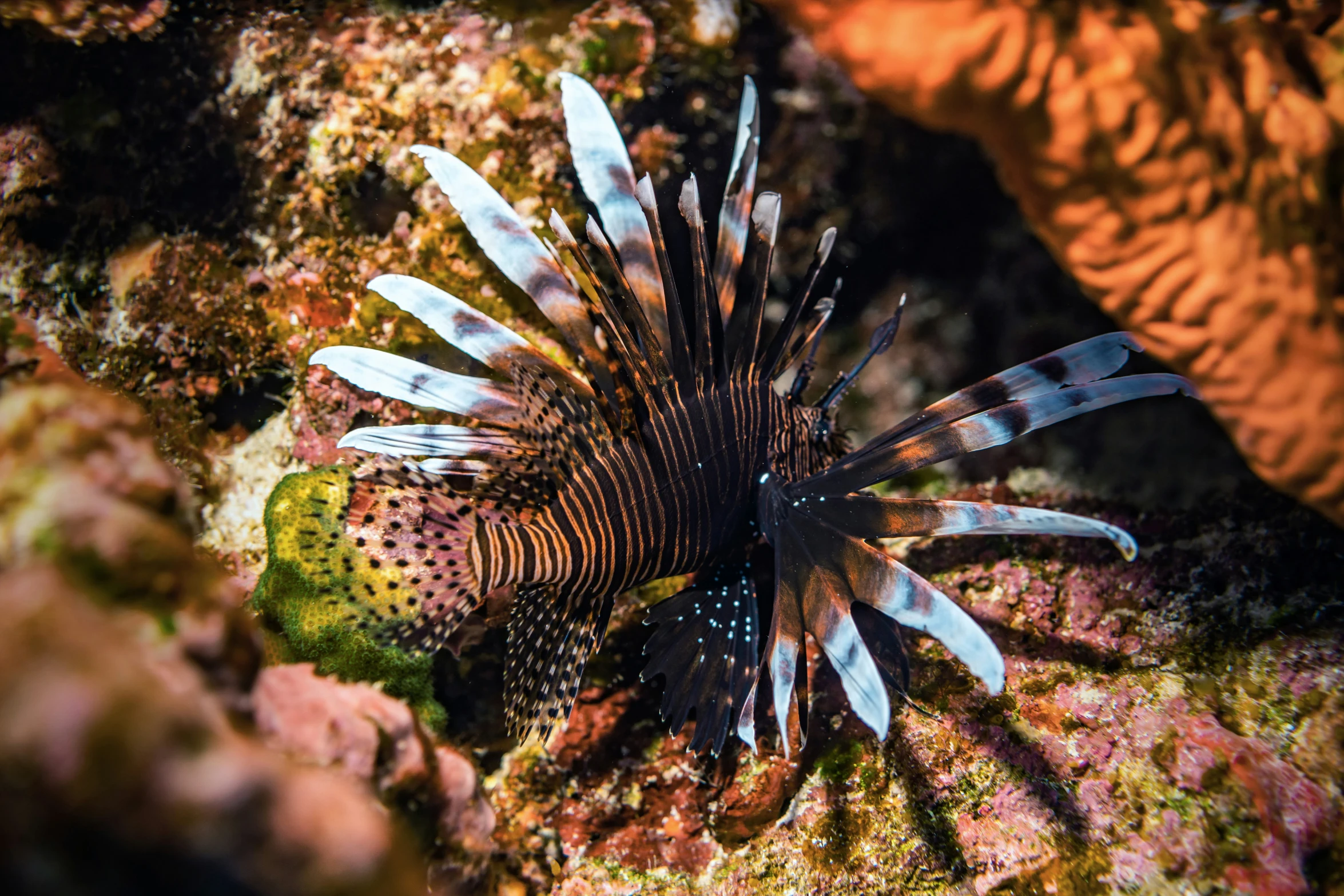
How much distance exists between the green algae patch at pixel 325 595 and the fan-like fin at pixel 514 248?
868mm

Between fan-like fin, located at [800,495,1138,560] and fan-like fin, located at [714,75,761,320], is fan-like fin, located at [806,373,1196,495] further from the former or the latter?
fan-like fin, located at [714,75,761,320]

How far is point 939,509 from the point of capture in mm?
1823

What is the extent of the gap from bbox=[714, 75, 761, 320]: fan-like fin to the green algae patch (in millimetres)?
1492

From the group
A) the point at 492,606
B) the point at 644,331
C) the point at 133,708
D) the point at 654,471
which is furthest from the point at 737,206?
the point at 133,708

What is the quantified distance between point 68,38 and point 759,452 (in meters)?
3.51

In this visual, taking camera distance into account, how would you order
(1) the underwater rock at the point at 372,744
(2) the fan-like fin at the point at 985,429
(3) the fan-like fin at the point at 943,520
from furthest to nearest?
1. (2) the fan-like fin at the point at 985,429
2. (3) the fan-like fin at the point at 943,520
3. (1) the underwater rock at the point at 372,744

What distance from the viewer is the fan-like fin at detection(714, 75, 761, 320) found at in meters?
2.35

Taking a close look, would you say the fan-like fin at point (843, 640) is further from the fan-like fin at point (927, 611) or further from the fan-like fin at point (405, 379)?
the fan-like fin at point (405, 379)

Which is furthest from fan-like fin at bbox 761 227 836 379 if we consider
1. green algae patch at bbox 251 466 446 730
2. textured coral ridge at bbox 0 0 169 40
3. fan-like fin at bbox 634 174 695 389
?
textured coral ridge at bbox 0 0 169 40

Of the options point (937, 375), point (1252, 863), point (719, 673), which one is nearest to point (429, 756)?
point (719, 673)

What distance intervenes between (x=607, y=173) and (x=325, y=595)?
1661mm

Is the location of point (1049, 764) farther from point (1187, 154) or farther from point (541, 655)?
point (1187, 154)

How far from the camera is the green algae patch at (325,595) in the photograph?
201 cm

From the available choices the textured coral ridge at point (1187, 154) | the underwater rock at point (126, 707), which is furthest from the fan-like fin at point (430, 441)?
the textured coral ridge at point (1187, 154)
